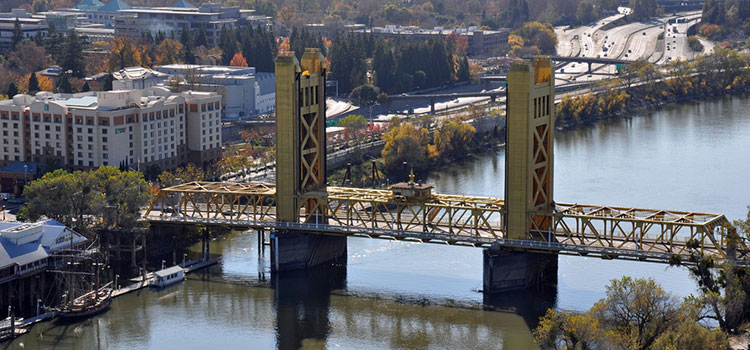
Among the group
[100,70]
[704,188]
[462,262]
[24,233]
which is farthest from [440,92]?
[24,233]

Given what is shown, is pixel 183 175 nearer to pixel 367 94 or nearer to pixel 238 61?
pixel 367 94

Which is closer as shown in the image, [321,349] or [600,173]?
[321,349]

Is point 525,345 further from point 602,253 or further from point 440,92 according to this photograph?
point 440,92

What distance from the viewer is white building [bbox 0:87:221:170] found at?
68.3 m

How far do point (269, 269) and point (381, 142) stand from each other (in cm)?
2854

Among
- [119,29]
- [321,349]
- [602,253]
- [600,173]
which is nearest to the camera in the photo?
[321,349]

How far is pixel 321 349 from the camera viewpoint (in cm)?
4556

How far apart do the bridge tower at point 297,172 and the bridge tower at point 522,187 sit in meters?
7.58

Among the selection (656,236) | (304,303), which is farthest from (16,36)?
(656,236)

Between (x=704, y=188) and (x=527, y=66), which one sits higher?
(x=527, y=66)

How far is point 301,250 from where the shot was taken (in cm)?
5503

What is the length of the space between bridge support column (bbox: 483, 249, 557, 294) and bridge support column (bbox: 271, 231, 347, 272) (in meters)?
7.36

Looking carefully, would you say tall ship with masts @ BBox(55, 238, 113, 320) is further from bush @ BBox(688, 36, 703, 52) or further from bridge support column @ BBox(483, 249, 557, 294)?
bush @ BBox(688, 36, 703, 52)

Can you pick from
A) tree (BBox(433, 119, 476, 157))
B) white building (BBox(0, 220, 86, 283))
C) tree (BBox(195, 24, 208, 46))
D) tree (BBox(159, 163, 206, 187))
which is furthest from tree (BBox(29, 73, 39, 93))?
white building (BBox(0, 220, 86, 283))
